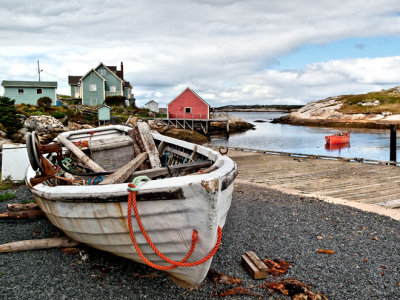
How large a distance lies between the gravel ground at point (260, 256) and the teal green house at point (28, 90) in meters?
36.1

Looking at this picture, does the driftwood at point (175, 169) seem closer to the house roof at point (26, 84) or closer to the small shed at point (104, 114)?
the small shed at point (104, 114)

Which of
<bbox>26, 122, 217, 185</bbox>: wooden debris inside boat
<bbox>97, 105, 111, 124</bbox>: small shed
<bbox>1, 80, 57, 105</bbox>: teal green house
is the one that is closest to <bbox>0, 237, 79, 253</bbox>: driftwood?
<bbox>26, 122, 217, 185</bbox>: wooden debris inside boat

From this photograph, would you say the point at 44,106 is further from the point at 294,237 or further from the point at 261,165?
the point at 294,237

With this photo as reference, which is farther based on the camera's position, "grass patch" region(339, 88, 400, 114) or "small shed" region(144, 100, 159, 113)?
"grass patch" region(339, 88, 400, 114)

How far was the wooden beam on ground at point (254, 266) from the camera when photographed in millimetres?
4055

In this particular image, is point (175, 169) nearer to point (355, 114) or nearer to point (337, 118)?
point (355, 114)

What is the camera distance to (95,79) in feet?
147

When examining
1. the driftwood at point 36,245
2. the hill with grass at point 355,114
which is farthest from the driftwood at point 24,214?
the hill with grass at point 355,114

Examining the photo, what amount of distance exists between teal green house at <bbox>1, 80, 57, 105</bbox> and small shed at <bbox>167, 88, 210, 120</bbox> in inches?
671

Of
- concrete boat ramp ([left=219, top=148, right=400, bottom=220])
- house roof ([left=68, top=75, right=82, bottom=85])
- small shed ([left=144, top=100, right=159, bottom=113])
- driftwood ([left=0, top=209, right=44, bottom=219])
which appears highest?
house roof ([left=68, top=75, right=82, bottom=85])

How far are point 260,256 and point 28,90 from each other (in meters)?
40.6

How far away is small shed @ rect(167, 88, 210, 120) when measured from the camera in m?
44.6

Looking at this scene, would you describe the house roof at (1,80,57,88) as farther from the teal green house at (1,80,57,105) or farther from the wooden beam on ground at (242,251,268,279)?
the wooden beam on ground at (242,251,268,279)

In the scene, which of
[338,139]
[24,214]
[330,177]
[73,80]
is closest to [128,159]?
[24,214]
